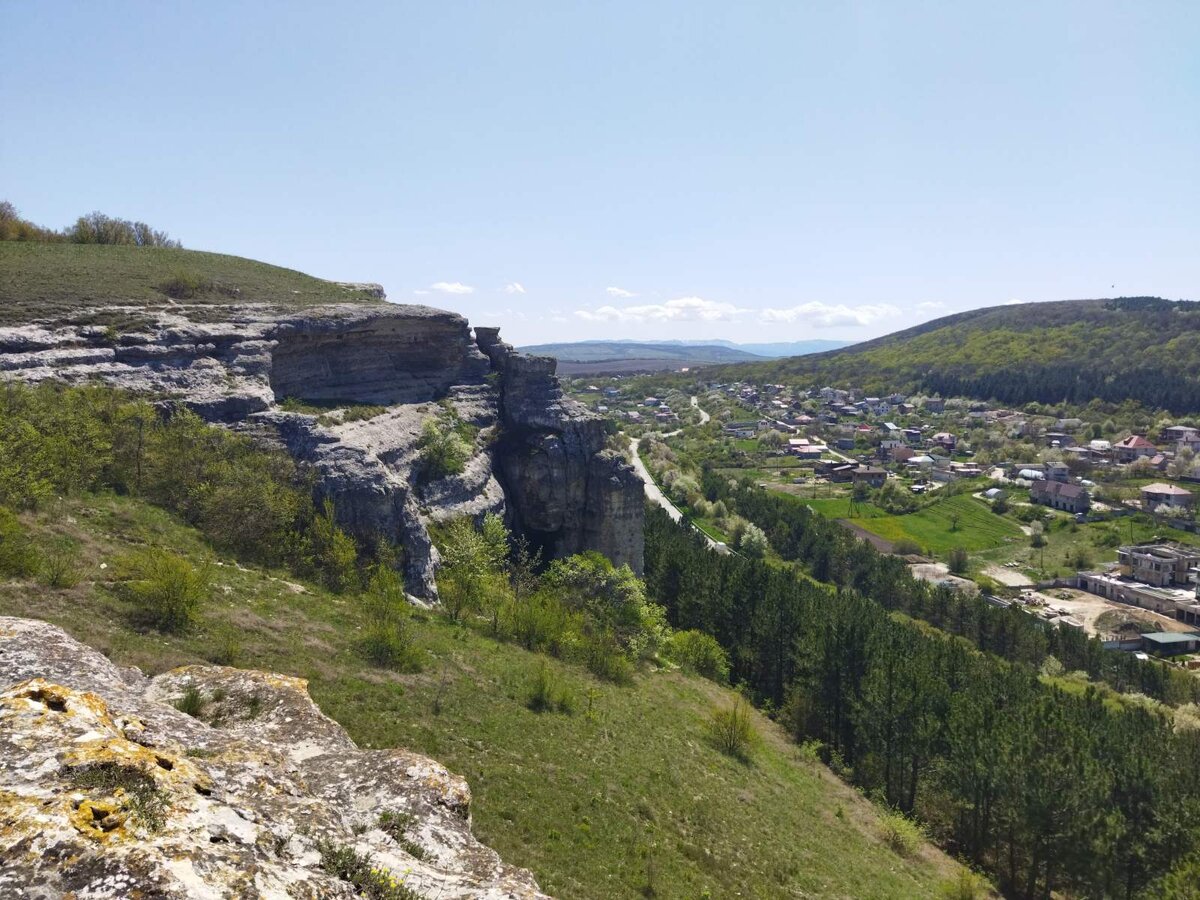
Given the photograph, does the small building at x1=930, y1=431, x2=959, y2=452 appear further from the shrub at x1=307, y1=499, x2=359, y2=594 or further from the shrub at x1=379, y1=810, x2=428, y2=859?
the shrub at x1=379, y1=810, x2=428, y2=859

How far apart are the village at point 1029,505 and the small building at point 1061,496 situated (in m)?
0.25

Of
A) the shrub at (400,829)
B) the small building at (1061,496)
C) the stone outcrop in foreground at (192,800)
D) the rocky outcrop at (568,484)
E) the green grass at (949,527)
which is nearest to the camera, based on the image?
the stone outcrop in foreground at (192,800)

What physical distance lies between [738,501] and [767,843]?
3884 inches

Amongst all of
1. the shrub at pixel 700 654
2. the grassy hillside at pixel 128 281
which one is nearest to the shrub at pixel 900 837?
the shrub at pixel 700 654

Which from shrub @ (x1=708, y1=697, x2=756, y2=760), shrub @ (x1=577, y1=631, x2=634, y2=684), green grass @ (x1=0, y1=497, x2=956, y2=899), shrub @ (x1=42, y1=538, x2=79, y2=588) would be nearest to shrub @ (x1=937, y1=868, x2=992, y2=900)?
green grass @ (x1=0, y1=497, x2=956, y2=899)

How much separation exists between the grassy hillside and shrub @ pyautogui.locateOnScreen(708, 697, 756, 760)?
4411 centimetres

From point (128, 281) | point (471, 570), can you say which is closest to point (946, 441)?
point (471, 570)

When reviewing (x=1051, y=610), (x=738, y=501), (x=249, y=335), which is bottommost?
(x=1051, y=610)

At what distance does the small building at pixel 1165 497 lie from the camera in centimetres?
12788

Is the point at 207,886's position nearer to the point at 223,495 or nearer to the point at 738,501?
the point at 223,495

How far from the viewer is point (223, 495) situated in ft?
101

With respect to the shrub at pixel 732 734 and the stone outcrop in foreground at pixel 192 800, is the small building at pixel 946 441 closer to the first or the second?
the shrub at pixel 732 734

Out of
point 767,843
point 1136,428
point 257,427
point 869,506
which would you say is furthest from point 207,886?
point 1136,428

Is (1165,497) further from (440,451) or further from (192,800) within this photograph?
(192,800)
